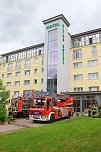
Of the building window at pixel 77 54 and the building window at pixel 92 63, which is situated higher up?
the building window at pixel 77 54

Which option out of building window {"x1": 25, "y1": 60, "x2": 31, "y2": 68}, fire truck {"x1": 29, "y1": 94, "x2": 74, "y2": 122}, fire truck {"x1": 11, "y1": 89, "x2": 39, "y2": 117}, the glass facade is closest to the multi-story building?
the glass facade

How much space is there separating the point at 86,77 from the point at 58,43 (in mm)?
9622

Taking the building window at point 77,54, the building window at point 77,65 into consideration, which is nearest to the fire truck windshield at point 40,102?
the building window at point 77,65

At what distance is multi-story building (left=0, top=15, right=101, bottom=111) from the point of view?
137ft

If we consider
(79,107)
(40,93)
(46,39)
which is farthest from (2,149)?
(46,39)

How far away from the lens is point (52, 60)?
147ft

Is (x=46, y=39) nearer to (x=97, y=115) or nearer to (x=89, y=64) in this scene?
(x=89, y=64)

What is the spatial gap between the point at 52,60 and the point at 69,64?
440 cm

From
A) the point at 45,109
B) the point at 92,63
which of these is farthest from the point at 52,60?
the point at 45,109

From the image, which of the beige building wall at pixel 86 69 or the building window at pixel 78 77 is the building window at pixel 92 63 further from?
the building window at pixel 78 77

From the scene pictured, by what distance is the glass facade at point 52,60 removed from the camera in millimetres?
Answer: 43312

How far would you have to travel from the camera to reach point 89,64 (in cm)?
4378

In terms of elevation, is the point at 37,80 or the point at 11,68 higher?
the point at 11,68

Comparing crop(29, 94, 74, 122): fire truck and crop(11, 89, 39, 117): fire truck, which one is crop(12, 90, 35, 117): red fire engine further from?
crop(29, 94, 74, 122): fire truck
